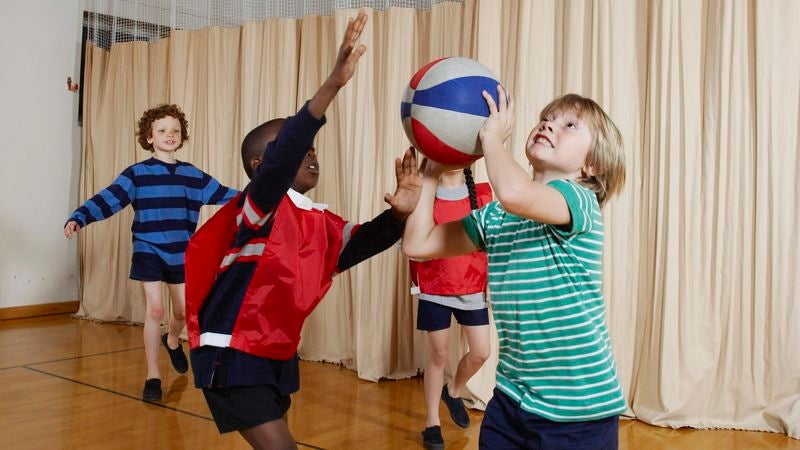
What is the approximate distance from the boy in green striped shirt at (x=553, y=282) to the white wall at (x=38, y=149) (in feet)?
17.3

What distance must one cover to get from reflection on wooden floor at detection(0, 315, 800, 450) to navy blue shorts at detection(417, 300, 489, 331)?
1.53ft

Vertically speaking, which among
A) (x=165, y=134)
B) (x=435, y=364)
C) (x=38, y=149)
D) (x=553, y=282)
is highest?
(x=38, y=149)

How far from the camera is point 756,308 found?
10.0 feet

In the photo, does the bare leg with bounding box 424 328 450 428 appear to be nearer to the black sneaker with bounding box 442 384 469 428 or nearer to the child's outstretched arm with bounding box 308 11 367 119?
the black sneaker with bounding box 442 384 469 428

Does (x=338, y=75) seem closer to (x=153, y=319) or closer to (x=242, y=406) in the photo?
(x=242, y=406)

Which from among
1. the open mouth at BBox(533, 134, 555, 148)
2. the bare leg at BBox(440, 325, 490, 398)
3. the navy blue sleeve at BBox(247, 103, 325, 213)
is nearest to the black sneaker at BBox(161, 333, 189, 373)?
the bare leg at BBox(440, 325, 490, 398)

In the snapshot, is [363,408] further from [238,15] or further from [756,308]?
[238,15]

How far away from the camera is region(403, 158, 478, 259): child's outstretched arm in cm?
164

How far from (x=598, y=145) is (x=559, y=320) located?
38 centimetres

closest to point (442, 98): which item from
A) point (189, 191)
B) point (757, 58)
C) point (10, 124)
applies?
point (757, 58)

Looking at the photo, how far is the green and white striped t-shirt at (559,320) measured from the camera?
141 cm

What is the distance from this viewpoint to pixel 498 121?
1471mm

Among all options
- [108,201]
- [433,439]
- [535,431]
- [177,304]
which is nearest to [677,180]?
[433,439]

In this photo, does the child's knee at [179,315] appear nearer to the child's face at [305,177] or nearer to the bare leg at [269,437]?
the child's face at [305,177]
